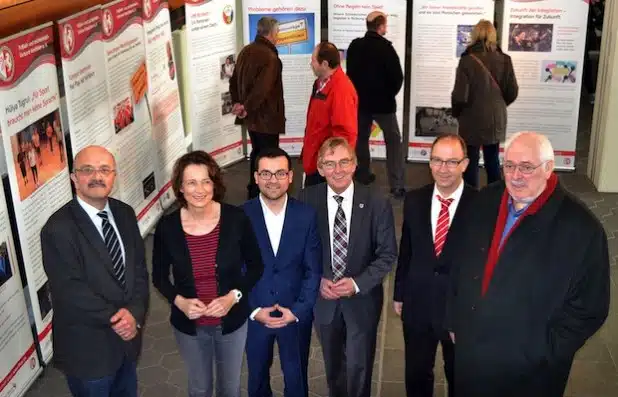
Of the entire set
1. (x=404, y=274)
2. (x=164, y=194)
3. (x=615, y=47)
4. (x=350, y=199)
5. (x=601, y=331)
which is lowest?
(x=601, y=331)

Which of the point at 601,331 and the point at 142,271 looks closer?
the point at 142,271

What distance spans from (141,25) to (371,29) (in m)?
2.18

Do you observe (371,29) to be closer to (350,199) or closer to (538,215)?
(350,199)

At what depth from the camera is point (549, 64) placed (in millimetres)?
8023

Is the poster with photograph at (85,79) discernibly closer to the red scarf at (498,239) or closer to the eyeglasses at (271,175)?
the eyeglasses at (271,175)

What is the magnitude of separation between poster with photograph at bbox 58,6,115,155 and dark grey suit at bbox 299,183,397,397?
2133mm

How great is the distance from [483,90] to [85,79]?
3488 mm

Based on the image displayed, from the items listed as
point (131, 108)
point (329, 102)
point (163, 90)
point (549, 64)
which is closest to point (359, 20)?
point (549, 64)

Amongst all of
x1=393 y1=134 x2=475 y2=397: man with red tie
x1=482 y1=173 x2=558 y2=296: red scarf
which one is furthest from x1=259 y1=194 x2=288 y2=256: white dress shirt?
x1=482 y1=173 x2=558 y2=296: red scarf

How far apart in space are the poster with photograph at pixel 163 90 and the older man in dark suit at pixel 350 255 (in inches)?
131

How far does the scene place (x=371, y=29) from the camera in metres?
7.16

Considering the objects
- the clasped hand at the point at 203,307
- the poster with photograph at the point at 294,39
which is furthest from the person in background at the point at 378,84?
the clasped hand at the point at 203,307

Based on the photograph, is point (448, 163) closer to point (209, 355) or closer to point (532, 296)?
point (532, 296)

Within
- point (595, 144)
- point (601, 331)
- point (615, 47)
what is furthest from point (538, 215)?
point (595, 144)
